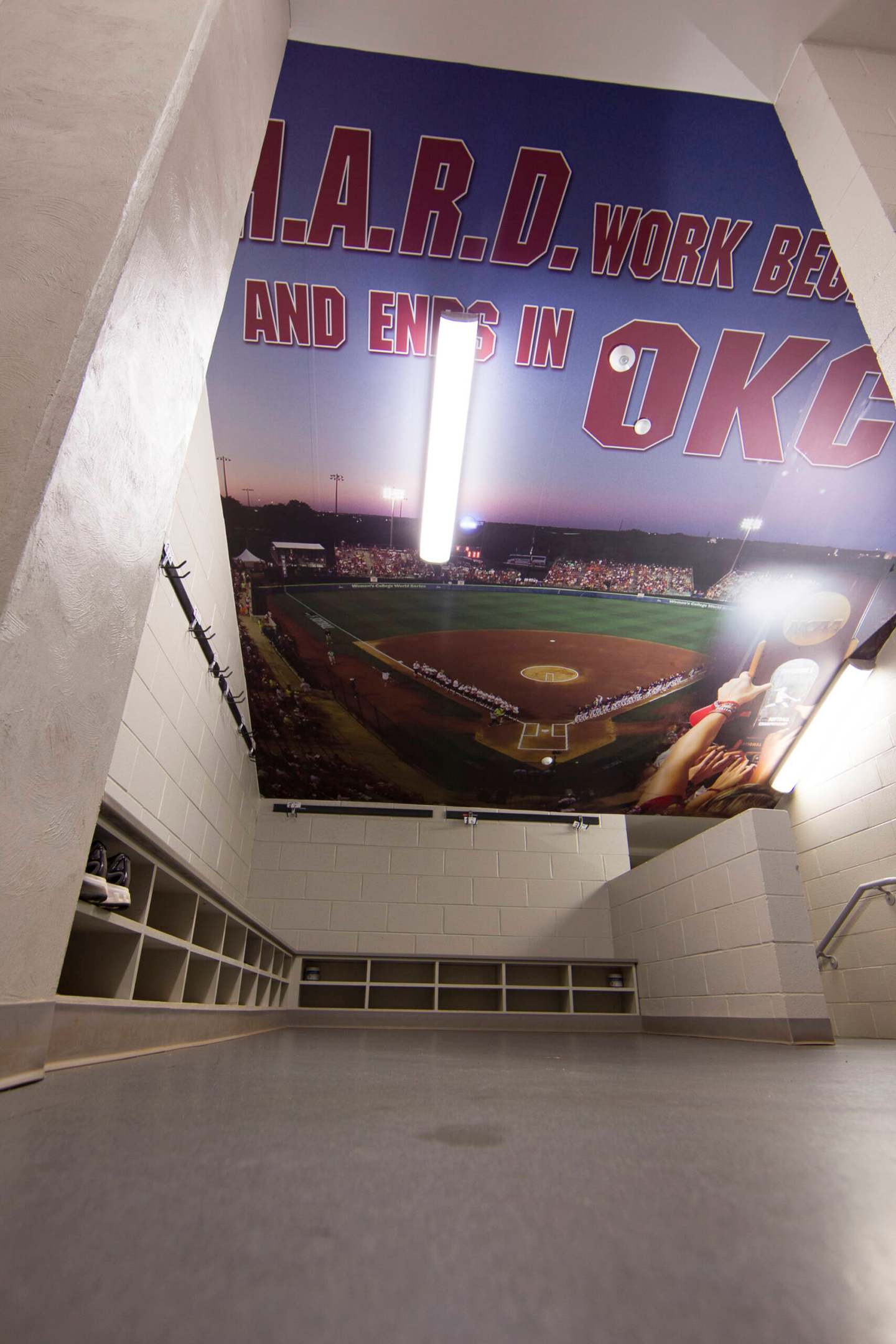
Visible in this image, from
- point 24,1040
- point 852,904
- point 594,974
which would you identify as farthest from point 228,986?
point 852,904

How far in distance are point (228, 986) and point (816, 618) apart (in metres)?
5.40

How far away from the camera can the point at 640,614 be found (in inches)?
215

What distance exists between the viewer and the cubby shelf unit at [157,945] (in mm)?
1959

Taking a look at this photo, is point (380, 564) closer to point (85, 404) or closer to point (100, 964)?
point (100, 964)

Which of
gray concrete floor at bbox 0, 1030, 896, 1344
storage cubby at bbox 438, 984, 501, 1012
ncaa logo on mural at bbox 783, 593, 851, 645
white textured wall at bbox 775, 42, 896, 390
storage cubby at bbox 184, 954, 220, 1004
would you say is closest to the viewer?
gray concrete floor at bbox 0, 1030, 896, 1344

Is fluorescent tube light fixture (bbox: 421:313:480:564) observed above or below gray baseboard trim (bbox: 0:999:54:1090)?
above

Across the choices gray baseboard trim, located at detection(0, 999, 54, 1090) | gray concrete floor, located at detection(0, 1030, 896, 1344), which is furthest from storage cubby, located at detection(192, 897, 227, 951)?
gray concrete floor, located at detection(0, 1030, 896, 1344)

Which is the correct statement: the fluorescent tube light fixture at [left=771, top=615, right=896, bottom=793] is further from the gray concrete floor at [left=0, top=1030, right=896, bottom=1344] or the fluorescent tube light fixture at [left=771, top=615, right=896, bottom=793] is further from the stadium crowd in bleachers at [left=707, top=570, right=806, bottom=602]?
the gray concrete floor at [left=0, top=1030, right=896, bottom=1344]

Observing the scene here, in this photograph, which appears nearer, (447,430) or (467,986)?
(447,430)

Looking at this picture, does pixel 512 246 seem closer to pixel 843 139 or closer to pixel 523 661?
pixel 843 139

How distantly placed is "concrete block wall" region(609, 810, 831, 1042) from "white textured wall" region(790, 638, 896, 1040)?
3.52 ft

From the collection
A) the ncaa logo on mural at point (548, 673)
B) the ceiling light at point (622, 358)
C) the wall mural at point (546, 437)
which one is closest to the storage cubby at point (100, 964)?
the wall mural at point (546, 437)

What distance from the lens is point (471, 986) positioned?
6707mm

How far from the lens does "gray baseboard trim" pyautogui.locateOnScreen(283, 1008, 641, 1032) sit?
6.32 meters
